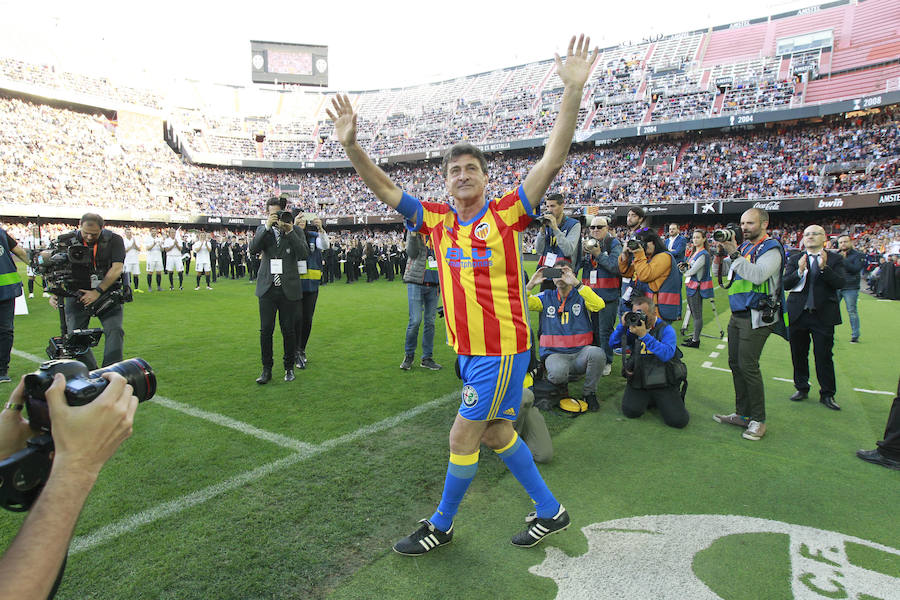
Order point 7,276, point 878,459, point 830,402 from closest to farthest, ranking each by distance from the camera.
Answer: point 878,459 → point 830,402 → point 7,276

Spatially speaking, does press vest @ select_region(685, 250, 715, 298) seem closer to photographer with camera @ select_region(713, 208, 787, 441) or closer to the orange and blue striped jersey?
photographer with camera @ select_region(713, 208, 787, 441)

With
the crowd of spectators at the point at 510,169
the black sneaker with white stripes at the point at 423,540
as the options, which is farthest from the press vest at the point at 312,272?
the crowd of spectators at the point at 510,169

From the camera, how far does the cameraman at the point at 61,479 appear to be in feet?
3.22

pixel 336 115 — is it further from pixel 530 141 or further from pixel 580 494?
pixel 530 141

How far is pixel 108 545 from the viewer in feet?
8.83

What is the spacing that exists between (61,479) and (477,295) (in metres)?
1.88

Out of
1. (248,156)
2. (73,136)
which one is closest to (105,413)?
(73,136)

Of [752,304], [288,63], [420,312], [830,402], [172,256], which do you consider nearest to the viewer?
[752,304]

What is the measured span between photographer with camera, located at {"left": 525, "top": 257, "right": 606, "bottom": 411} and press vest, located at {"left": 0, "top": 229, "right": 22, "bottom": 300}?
237 inches

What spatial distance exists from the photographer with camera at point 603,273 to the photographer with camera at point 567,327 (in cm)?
111

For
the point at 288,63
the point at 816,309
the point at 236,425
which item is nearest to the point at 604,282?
the point at 816,309

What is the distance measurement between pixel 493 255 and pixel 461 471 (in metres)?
1.19

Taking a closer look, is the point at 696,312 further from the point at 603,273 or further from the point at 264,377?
the point at 264,377

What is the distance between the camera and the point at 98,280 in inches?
195
